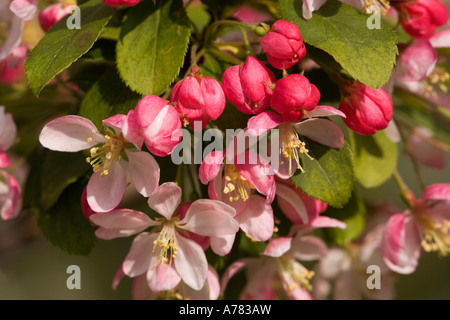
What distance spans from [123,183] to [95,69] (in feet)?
1.06

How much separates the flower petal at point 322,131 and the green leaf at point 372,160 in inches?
9.9

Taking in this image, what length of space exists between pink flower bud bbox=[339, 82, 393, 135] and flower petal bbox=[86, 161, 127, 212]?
1.33 feet

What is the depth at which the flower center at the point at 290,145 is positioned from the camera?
2.94 feet

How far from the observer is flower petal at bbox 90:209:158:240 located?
0.91m

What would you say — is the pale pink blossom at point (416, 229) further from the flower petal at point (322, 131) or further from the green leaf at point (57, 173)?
the green leaf at point (57, 173)

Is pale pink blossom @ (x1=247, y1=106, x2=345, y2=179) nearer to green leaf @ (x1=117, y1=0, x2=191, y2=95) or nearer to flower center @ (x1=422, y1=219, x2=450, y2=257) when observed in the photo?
green leaf @ (x1=117, y1=0, x2=191, y2=95)

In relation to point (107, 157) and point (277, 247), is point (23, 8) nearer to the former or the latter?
point (107, 157)

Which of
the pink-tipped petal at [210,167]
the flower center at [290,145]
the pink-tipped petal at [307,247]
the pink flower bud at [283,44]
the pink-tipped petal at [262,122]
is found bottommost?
the pink-tipped petal at [307,247]

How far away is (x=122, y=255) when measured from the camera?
7.97ft

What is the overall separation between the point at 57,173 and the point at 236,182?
1.24 ft

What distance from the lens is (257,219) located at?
92cm

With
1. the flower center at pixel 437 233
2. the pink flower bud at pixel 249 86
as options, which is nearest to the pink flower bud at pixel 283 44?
the pink flower bud at pixel 249 86

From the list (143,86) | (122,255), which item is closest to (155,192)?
(143,86)

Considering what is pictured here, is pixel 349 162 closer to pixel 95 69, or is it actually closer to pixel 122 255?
pixel 95 69
